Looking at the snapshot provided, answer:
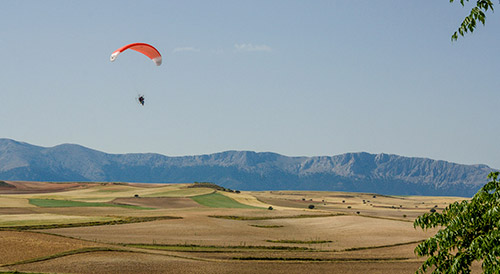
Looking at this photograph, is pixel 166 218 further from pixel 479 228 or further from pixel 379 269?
pixel 479 228

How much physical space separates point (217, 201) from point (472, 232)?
4892 inches

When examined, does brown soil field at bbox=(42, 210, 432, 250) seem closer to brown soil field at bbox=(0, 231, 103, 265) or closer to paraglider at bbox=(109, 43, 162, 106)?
brown soil field at bbox=(0, 231, 103, 265)

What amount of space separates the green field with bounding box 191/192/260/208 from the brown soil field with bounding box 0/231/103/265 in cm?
7187

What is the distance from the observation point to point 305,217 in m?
102

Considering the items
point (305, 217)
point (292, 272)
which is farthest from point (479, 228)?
point (305, 217)

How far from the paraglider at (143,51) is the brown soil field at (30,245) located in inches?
632

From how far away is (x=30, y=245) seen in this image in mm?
50625

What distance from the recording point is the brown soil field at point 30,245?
45.8 meters

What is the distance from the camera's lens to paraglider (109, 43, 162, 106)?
180 feet

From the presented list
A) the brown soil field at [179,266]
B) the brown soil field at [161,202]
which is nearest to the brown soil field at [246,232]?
the brown soil field at [179,266]

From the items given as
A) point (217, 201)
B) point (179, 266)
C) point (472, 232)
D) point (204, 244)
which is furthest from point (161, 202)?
point (472, 232)

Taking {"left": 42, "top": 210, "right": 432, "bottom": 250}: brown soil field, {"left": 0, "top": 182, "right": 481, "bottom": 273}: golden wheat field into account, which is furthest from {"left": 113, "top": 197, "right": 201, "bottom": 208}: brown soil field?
{"left": 42, "top": 210, "right": 432, "bottom": 250}: brown soil field

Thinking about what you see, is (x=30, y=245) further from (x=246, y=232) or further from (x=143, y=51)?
(x=246, y=232)

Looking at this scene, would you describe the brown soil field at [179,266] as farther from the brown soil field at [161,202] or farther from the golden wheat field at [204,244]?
the brown soil field at [161,202]
